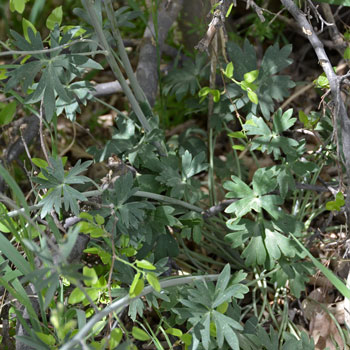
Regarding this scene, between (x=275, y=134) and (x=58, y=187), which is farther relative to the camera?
(x=275, y=134)

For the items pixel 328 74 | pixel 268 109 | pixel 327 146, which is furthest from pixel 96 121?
pixel 328 74

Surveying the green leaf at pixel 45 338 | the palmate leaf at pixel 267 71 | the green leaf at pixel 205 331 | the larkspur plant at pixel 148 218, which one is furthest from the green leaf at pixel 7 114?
the green leaf at pixel 205 331

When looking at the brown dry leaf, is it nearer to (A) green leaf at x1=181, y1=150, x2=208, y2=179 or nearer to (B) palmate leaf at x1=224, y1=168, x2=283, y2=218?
(B) palmate leaf at x1=224, y1=168, x2=283, y2=218

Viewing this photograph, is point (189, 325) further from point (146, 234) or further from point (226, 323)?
point (146, 234)

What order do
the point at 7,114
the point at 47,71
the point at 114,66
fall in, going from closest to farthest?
the point at 47,71 → the point at 114,66 → the point at 7,114

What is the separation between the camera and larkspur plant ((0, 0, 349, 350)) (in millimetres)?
1324

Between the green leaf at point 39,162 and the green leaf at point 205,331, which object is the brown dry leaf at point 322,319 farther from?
the green leaf at point 39,162

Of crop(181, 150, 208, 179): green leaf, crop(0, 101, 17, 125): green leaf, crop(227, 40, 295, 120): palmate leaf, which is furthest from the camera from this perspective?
crop(0, 101, 17, 125): green leaf

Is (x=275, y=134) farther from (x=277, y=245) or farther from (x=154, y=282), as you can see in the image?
(x=154, y=282)

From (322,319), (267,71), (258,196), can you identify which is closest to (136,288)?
(258,196)

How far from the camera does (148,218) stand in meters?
1.61

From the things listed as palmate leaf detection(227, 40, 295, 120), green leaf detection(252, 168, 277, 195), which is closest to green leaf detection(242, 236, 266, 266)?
green leaf detection(252, 168, 277, 195)

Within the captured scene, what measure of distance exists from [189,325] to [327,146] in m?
0.75

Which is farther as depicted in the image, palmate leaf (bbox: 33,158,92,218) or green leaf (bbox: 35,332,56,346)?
palmate leaf (bbox: 33,158,92,218)
